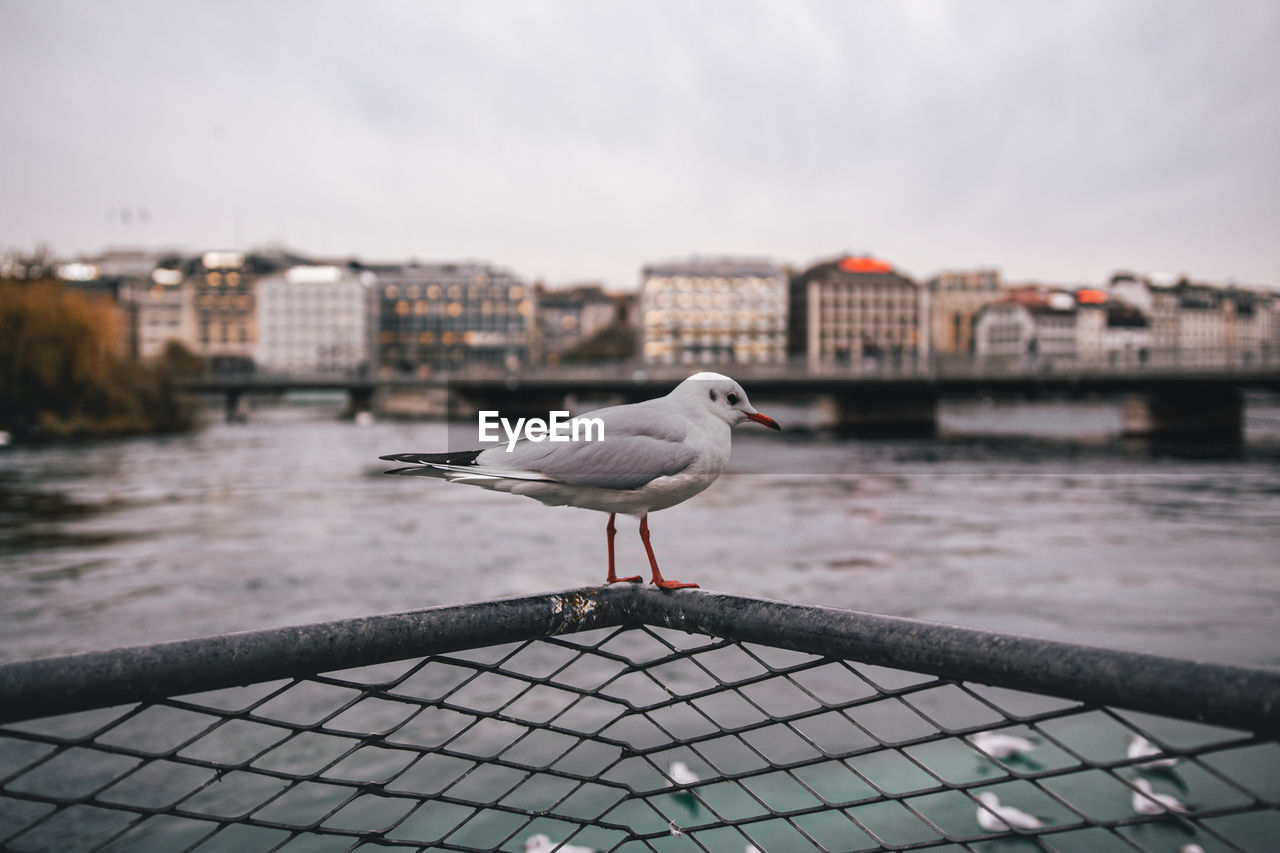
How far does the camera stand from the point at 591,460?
1.48m

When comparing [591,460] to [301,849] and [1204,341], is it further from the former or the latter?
[1204,341]

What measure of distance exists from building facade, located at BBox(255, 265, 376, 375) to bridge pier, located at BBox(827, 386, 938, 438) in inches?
3040

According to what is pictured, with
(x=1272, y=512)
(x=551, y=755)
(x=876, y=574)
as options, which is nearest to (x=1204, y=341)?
(x=1272, y=512)

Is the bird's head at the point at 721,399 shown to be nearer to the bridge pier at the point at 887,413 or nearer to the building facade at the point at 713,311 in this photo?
the bridge pier at the point at 887,413

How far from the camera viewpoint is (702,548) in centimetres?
1867

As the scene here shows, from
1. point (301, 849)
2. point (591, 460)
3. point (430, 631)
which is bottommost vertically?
point (301, 849)

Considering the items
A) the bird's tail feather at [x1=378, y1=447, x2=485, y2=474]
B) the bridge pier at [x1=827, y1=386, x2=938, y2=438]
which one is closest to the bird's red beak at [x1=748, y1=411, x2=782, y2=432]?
the bird's tail feather at [x1=378, y1=447, x2=485, y2=474]

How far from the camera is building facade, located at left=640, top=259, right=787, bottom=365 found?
12319 cm

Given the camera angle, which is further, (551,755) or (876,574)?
(876,574)

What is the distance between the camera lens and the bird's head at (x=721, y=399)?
60.0 inches

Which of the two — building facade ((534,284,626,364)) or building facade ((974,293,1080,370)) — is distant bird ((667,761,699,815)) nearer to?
building facade ((974,293,1080,370))

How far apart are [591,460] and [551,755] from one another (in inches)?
308

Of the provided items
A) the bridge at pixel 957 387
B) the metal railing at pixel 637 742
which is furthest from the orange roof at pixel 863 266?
the metal railing at pixel 637 742

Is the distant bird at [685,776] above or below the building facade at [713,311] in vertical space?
below
